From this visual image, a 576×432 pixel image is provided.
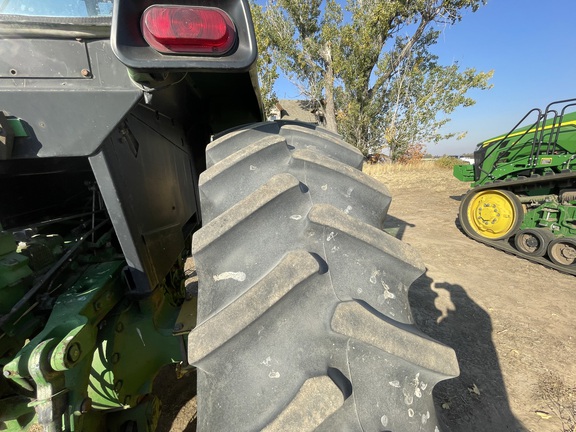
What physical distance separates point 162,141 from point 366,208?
1.00 m

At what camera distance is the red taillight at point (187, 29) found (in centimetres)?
65

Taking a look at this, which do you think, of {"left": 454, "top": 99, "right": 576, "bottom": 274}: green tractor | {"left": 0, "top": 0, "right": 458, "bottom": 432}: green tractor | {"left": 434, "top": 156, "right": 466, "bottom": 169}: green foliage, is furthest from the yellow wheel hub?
{"left": 434, "top": 156, "right": 466, "bottom": 169}: green foliage

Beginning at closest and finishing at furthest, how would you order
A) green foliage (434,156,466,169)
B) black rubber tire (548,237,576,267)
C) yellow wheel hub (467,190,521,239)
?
black rubber tire (548,237,576,267)
yellow wheel hub (467,190,521,239)
green foliage (434,156,466,169)

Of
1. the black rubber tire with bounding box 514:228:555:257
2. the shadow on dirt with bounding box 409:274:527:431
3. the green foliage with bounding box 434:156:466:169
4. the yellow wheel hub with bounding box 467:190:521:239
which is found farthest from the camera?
the green foliage with bounding box 434:156:466:169

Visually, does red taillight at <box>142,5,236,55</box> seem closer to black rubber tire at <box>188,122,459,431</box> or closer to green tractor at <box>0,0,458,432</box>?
green tractor at <box>0,0,458,432</box>

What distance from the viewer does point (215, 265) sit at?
0.75 meters

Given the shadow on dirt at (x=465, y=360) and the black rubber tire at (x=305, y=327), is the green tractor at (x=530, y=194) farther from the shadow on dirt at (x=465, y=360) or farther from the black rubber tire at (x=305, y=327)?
the black rubber tire at (x=305, y=327)

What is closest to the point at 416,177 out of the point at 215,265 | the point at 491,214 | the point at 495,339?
the point at 491,214

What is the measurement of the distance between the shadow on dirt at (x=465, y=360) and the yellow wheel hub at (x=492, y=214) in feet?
7.85

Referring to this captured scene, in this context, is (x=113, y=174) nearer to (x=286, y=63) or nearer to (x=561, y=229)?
(x=561, y=229)

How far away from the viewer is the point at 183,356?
120 cm

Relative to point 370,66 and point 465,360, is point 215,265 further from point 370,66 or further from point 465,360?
point 370,66

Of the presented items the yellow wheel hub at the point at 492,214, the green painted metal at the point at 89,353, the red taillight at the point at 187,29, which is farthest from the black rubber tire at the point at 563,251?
the red taillight at the point at 187,29

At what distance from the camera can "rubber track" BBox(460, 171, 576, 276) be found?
4.08 meters
